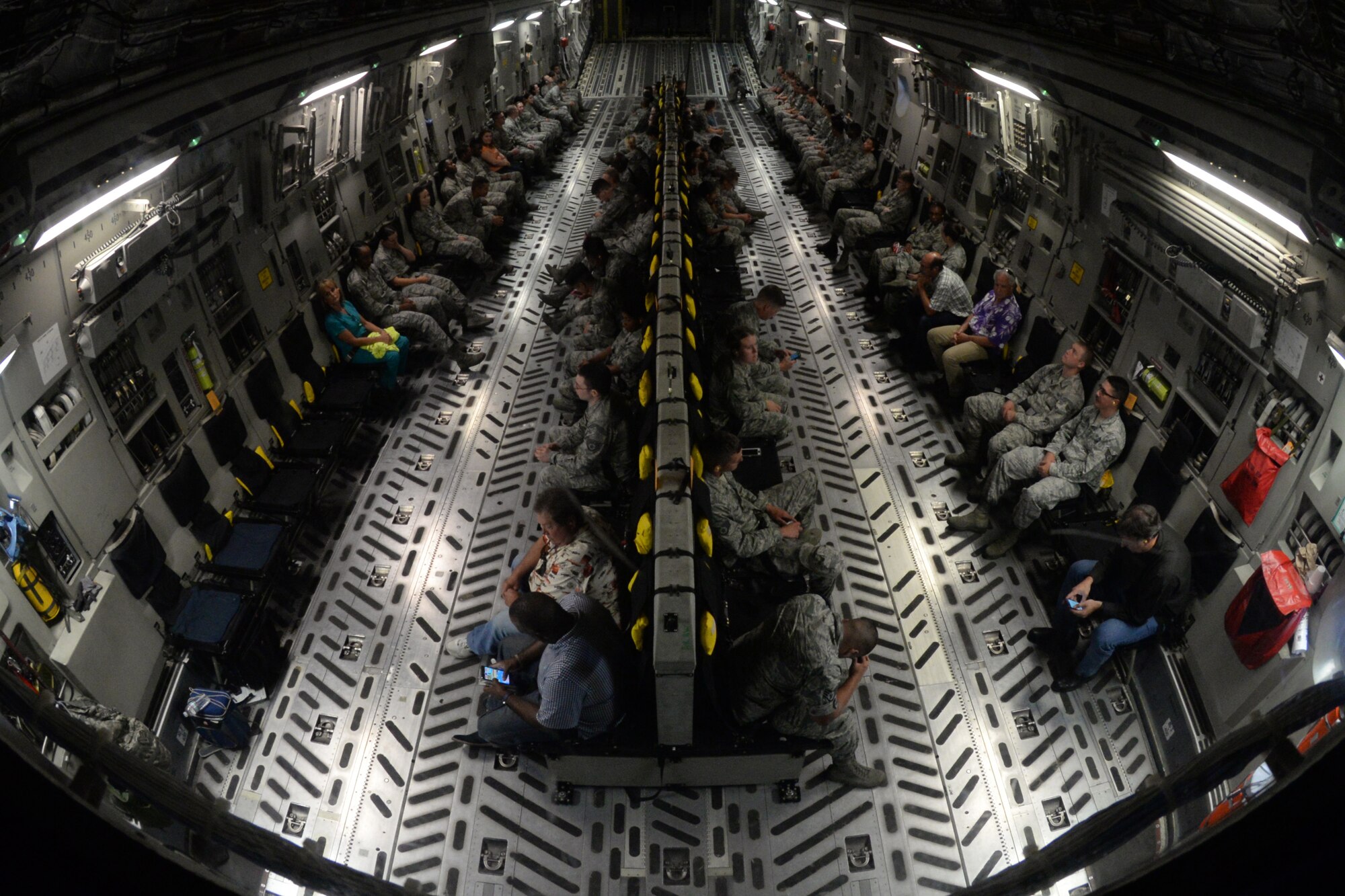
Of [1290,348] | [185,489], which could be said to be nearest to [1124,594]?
[1290,348]

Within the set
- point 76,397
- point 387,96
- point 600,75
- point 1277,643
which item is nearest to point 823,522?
point 1277,643

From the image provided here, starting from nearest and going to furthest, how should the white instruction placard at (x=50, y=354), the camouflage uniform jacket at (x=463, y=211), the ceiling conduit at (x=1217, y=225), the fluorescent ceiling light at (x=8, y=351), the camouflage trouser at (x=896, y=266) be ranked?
the fluorescent ceiling light at (x=8, y=351)
the white instruction placard at (x=50, y=354)
the ceiling conduit at (x=1217, y=225)
the camouflage trouser at (x=896, y=266)
the camouflage uniform jacket at (x=463, y=211)

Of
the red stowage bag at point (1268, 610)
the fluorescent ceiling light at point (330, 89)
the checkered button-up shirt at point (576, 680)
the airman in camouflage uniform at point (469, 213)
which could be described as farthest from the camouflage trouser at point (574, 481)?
the airman in camouflage uniform at point (469, 213)

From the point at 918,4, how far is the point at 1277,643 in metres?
7.46

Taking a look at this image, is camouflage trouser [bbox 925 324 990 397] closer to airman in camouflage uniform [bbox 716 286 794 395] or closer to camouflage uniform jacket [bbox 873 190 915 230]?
airman in camouflage uniform [bbox 716 286 794 395]

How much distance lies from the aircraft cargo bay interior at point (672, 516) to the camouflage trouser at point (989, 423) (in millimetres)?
26

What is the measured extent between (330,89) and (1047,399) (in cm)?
645

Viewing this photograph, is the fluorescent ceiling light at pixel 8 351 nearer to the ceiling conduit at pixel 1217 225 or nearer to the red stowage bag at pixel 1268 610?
the ceiling conduit at pixel 1217 225

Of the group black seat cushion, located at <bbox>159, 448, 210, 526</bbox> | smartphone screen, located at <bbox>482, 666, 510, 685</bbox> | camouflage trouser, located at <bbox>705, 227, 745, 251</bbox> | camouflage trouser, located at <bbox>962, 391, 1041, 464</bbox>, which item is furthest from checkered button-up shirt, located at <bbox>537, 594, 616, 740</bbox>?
camouflage trouser, located at <bbox>705, 227, 745, 251</bbox>

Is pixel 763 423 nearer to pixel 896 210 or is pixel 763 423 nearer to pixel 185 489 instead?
pixel 185 489

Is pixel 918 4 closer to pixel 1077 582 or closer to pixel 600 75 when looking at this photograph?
pixel 1077 582

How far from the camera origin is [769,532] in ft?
14.6

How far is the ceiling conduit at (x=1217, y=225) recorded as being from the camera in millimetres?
3723

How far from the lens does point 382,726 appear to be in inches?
163
